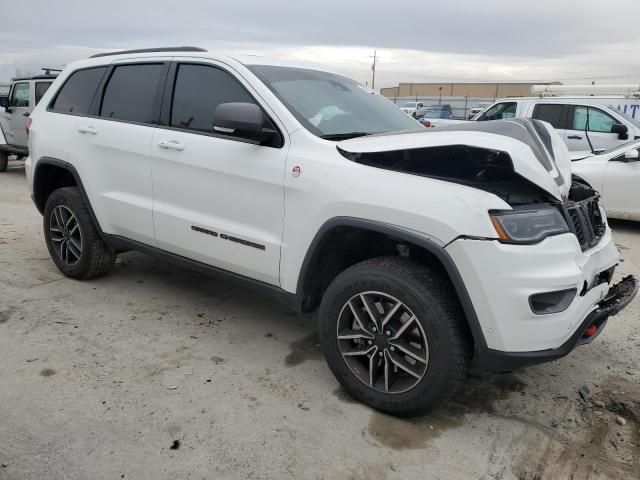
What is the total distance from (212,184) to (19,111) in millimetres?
10368

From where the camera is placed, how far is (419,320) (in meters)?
2.67

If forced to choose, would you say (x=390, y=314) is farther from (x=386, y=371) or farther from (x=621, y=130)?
(x=621, y=130)

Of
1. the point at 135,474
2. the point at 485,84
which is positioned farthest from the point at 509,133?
the point at 485,84

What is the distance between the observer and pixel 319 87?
12.3 ft

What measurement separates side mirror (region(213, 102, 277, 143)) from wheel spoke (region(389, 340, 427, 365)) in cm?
136

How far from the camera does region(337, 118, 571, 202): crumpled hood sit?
2.62m

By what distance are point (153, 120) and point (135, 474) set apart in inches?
95.4

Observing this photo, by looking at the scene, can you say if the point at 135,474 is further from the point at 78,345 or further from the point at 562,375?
the point at 562,375

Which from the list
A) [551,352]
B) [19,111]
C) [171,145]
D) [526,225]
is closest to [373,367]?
[551,352]

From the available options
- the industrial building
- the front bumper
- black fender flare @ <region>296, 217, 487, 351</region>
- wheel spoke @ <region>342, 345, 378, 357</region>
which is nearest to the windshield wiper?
black fender flare @ <region>296, 217, 487, 351</region>

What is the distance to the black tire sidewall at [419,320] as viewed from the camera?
2.64 metres

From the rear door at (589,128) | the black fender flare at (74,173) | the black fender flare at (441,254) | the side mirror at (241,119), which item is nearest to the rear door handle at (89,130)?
the black fender flare at (74,173)

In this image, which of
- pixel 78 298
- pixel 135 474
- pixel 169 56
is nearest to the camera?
pixel 135 474

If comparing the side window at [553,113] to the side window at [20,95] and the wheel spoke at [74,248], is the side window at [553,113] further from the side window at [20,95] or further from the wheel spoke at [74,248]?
the side window at [20,95]
